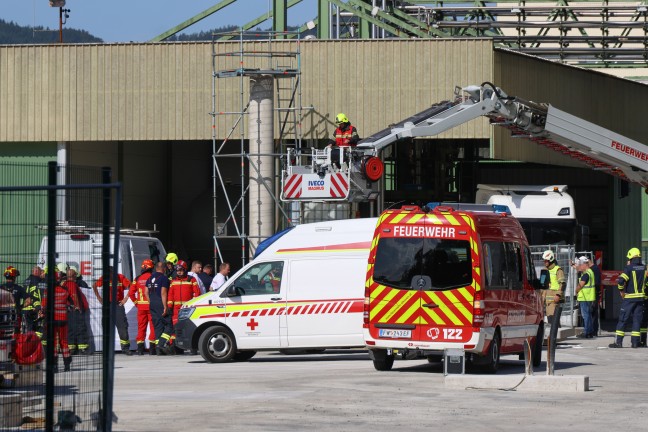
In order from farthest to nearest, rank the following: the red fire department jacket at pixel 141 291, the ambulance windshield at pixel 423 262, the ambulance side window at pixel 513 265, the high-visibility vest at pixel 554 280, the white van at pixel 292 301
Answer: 1. the high-visibility vest at pixel 554 280
2. the red fire department jacket at pixel 141 291
3. the white van at pixel 292 301
4. the ambulance side window at pixel 513 265
5. the ambulance windshield at pixel 423 262

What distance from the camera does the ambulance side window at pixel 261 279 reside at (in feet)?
69.2

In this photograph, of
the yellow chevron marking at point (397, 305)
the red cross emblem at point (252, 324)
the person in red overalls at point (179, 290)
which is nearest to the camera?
the yellow chevron marking at point (397, 305)

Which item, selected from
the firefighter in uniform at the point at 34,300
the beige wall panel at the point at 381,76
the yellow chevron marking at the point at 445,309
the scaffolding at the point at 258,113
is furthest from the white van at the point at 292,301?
the beige wall panel at the point at 381,76

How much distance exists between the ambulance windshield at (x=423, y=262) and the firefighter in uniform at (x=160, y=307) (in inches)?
246

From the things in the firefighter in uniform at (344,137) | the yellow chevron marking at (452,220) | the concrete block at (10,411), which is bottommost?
the concrete block at (10,411)

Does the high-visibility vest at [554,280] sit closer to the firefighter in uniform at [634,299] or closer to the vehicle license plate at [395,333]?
the firefighter in uniform at [634,299]

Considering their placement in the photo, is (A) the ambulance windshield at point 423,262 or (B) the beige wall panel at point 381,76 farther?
(B) the beige wall panel at point 381,76

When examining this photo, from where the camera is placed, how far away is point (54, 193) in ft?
32.6

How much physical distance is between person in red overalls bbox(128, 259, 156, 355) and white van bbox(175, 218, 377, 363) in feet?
8.17

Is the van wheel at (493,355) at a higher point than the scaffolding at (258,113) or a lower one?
lower

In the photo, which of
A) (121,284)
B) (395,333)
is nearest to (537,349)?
(395,333)

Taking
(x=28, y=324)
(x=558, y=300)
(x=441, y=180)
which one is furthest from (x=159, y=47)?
(x=28, y=324)

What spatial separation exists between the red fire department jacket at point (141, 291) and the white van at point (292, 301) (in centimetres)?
249

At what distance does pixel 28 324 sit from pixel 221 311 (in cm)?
856
